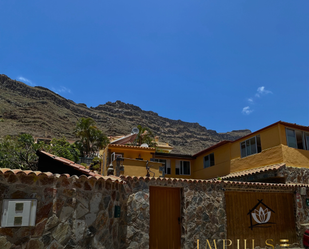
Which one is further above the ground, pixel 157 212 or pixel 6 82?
pixel 6 82

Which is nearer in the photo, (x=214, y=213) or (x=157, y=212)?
(x=157, y=212)

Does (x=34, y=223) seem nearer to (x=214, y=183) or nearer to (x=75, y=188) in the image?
(x=75, y=188)

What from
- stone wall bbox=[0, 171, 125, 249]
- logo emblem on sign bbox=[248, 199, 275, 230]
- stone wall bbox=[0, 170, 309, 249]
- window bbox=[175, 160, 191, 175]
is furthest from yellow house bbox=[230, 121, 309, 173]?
stone wall bbox=[0, 171, 125, 249]

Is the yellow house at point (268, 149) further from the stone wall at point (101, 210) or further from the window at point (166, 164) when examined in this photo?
the window at point (166, 164)

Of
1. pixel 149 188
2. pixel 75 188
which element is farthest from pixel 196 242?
pixel 75 188

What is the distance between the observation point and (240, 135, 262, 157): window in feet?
57.8

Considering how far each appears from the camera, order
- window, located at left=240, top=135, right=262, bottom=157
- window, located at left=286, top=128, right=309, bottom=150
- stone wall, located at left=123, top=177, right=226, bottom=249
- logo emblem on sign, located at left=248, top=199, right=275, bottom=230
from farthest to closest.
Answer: window, located at left=240, top=135, right=262, bottom=157 → window, located at left=286, top=128, right=309, bottom=150 → logo emblem on sign, located at left=248, top=199, right=275, bottom=230 → stone wall, located at left=123, top=177, right=226, bottom=249

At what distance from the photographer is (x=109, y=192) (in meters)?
8.23

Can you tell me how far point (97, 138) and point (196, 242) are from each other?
2524cm

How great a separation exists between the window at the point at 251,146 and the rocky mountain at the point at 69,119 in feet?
146

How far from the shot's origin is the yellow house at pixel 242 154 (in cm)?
1580

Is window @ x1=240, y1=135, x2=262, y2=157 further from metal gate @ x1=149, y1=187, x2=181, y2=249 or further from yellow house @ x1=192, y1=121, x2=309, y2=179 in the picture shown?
metal gate @ x1=149, y1=187, x2=181, y2=249

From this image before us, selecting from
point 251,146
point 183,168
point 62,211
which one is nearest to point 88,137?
point 183,168

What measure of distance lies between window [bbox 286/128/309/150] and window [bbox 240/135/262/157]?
6.39ft
